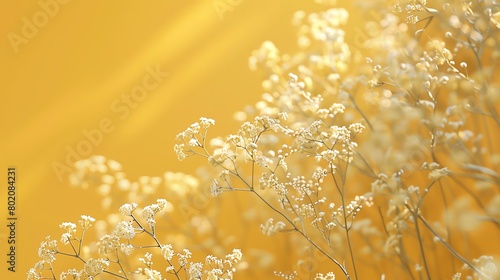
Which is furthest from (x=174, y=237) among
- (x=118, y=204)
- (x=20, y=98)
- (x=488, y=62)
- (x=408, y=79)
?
(x=488, y=62)

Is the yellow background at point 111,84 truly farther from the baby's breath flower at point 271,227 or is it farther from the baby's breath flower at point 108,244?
the baby's breath flower at point 108,244

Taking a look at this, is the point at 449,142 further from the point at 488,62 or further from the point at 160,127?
the point at 160,127

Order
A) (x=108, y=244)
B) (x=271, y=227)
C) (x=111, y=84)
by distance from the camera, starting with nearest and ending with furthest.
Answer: (x=108, y=244), (x=271, y=227), (x=111, y=84)

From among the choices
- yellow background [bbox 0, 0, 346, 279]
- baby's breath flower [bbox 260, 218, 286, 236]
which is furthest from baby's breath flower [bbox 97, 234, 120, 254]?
yellow background [bbox 0, 0, 346, 279]

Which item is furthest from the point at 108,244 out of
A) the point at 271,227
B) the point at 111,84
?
the point at 111,84

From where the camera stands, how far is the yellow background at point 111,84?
2.56 metres

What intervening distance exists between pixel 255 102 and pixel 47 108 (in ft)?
2.77

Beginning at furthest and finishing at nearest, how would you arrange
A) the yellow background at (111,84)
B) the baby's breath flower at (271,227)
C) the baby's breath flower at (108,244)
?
the yellow background at (111,84) → the baby's breath flower at (271,227) → the baby's breath flower at (108,244)

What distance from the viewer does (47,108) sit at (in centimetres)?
258

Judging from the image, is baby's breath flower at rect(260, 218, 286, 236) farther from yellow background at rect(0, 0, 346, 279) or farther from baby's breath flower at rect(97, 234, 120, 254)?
yellow background at rect(0, 0, 346, 279)

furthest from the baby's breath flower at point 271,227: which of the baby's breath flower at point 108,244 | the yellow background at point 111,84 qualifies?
the yellow background at point 111,84

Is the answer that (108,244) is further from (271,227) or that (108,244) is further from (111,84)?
(111,84)

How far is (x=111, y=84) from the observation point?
2.57m

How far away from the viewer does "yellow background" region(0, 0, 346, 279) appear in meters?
2.56
